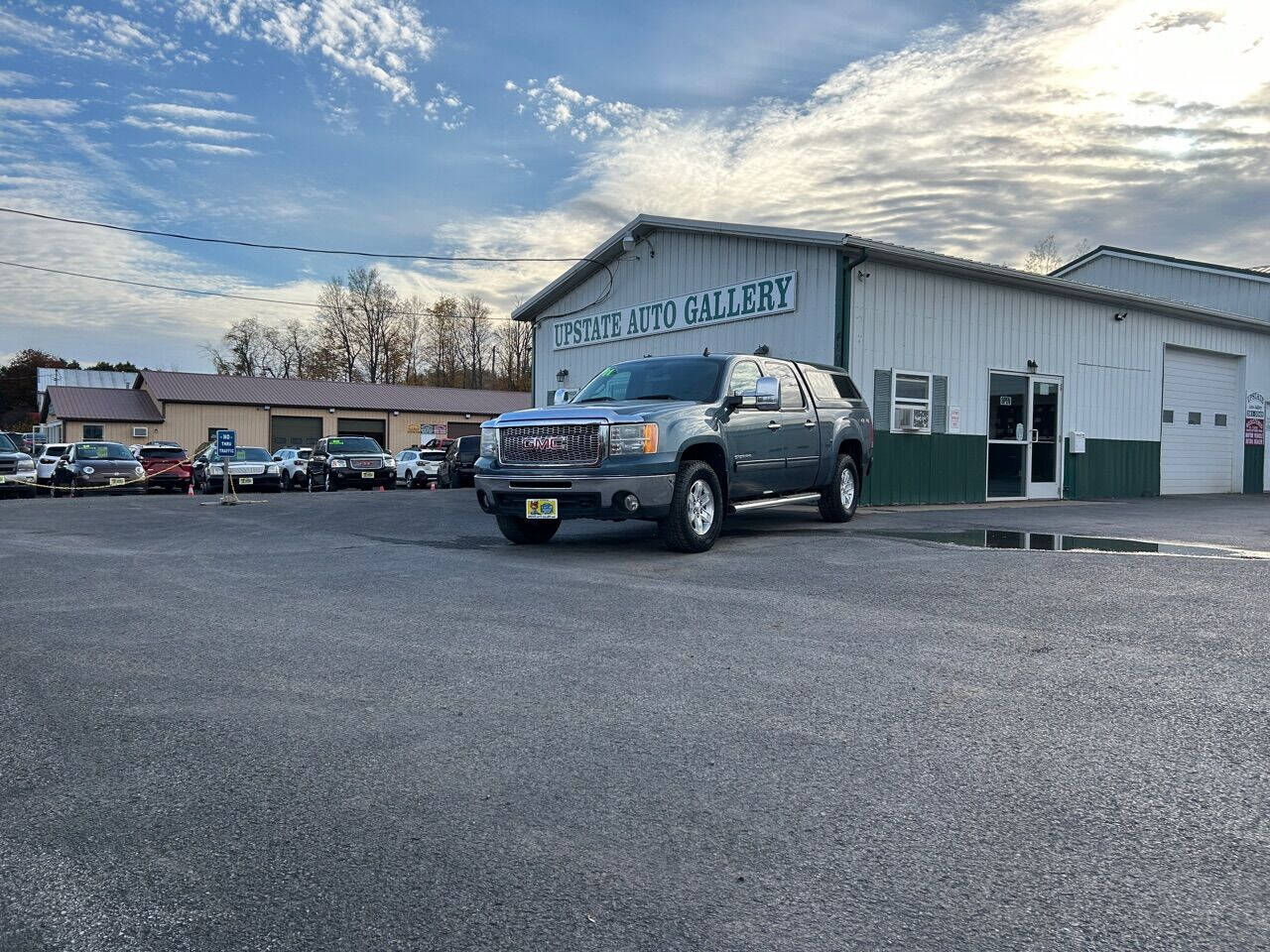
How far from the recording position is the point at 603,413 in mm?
9492

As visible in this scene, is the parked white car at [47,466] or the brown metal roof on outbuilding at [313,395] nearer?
the parked white car at [47,466]

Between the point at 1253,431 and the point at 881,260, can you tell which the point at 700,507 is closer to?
the point at 881,260

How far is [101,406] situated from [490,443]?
46381 millimetres

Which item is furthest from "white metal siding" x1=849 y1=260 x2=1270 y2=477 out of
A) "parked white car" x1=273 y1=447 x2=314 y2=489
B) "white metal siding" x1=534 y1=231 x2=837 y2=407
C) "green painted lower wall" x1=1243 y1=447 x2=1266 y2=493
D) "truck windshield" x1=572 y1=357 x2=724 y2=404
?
"parked white car" x1=273 y1=447 x2=314 y2=489

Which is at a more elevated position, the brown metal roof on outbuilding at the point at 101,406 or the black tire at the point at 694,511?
the brown metal roof on outbuilding at the point at 101,406

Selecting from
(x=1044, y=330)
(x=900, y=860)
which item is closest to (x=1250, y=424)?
(x=1044, y=330)

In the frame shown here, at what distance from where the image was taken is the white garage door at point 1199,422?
2220 cm

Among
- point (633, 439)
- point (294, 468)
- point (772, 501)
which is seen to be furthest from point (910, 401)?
point (294, 468)

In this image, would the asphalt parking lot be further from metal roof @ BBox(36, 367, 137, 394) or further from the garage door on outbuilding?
metal roof @ BBox(36, 367, 137, 394)

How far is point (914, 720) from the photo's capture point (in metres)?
4.17

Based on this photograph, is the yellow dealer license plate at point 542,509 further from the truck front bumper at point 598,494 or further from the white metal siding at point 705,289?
the white metal siding at point 705,289

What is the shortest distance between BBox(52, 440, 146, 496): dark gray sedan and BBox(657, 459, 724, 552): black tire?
20.5 meters

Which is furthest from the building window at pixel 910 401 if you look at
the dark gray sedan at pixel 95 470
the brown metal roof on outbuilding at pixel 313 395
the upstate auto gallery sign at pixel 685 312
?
the brown metal roof on outbuilding at pixel 313 395

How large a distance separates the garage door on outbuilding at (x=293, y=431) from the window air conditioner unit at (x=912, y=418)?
4055cm
